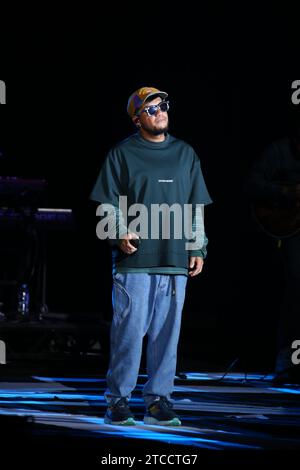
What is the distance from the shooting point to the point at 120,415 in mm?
5270

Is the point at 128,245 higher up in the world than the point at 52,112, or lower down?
lower down

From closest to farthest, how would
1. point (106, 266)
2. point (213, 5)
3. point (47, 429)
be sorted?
point (47, 429) → point (213, 5) → point (106, 266)

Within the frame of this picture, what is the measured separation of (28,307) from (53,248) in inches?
44.2

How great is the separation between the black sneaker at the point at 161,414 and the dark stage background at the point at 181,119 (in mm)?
4143

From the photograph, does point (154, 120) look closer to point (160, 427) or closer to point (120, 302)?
point (120, 302)

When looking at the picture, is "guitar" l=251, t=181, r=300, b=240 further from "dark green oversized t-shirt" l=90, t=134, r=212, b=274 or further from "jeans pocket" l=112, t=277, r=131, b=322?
"jeans pocket" l=112, t=277, r=131, b=322

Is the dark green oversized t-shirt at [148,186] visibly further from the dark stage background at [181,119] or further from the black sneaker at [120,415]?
the dark stage background at [181,119]

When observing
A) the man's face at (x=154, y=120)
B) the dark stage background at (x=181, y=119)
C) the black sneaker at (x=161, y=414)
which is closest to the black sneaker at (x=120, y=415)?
the black sneaker at (x=161, y=414)

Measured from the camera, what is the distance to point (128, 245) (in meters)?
5.29

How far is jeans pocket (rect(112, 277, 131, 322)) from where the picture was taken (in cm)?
536

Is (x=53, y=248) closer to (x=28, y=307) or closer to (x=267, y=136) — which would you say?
(x=28, y=307)

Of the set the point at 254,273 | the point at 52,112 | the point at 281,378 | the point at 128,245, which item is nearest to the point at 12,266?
the point at 52,112

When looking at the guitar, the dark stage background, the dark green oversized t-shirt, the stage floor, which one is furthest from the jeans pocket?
the dark stage background

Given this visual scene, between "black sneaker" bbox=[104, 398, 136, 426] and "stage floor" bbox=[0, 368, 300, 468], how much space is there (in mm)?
63
